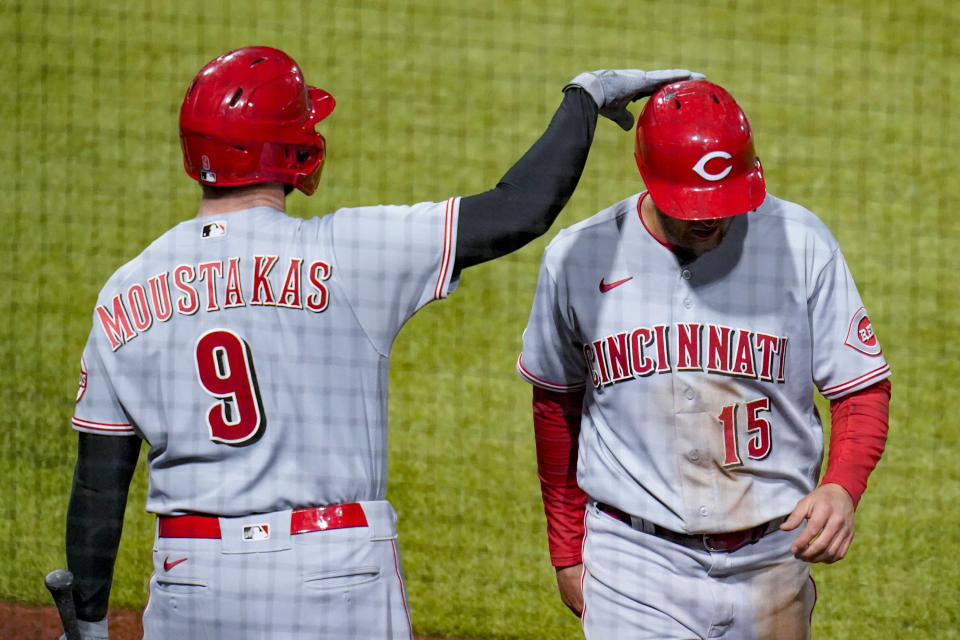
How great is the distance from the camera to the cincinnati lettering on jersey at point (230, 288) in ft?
9.56

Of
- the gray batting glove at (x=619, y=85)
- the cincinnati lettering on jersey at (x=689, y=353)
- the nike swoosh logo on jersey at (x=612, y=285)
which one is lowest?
the cincinnati lettering on jersey at (x=689, y=353)

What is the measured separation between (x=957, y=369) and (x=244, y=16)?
570 centimetres

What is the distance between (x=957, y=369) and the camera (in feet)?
23.3

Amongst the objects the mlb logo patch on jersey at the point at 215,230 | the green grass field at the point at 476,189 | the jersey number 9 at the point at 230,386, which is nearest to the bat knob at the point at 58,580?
the jersey number 9 at the point at 230,386

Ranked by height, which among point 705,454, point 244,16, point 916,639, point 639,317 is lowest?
point 916,639

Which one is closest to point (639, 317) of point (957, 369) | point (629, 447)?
point (629, 447)

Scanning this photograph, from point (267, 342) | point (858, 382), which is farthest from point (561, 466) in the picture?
point (267, 342)

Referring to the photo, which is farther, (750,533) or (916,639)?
(916,639)

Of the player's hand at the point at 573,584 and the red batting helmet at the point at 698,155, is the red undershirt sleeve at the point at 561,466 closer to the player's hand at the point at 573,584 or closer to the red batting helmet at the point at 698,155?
the player's hand at the point at 573,584

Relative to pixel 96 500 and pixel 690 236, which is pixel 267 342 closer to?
pixel 96 500

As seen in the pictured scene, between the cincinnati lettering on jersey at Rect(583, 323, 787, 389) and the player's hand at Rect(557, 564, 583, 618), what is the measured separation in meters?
0.57

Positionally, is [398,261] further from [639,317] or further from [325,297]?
[639,317]

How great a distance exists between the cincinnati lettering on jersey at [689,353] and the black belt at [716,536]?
358 millimetres

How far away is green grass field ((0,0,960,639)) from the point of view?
19.2 feet
